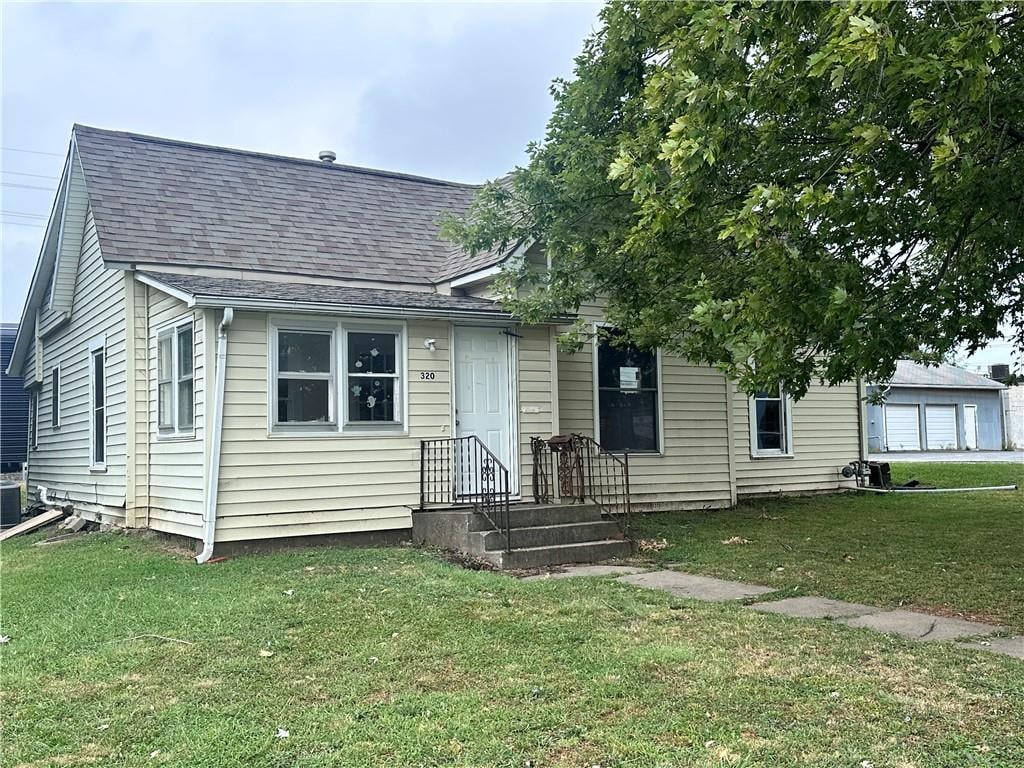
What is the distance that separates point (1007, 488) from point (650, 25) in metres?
11.8

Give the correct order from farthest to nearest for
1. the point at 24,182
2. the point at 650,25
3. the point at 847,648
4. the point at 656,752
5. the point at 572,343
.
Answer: the point at 24,182
the point at 572,343
the point at 650,25
the point at 847,648
the point at 656,752

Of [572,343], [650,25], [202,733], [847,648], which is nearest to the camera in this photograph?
[202,733]

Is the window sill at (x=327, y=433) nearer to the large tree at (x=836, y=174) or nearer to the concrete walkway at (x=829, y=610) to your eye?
the concrete walkway at (x=829, y=610)

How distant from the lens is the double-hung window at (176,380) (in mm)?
9906

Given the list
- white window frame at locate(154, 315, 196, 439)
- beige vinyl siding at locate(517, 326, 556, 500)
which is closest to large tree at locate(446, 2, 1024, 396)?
beige vinyl siding at locate(517, 326, 556, 500)

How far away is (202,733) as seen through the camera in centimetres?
398

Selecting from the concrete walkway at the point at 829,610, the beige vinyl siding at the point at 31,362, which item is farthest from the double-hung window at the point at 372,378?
the beige vinyl siding at the point at 31,362

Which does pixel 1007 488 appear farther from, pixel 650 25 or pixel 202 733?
pixel 202 733

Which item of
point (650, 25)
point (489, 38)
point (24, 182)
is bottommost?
point (650, 25)

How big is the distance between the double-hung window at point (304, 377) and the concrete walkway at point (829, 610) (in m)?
3.38

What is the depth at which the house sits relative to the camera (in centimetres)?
938

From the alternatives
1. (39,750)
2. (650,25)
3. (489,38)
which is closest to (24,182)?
(489,38)

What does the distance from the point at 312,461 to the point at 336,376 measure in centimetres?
98

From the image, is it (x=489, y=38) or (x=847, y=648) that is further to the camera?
(x=489, y=38)
